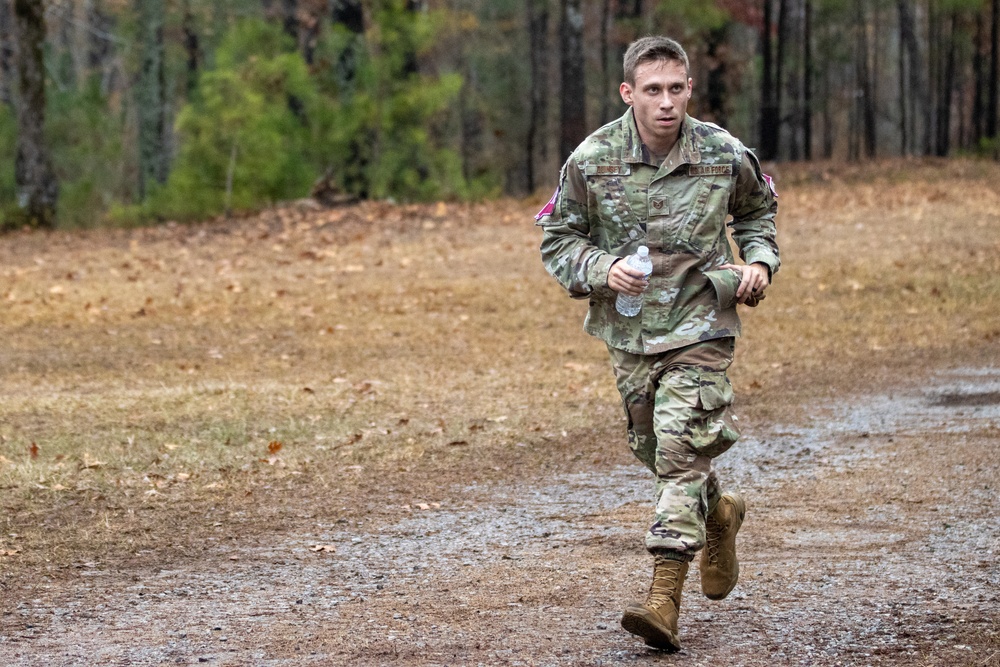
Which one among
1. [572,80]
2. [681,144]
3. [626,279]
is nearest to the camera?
[626,279]

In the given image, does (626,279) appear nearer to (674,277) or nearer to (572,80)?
(674,277)

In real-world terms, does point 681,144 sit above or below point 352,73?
above

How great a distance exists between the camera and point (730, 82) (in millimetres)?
30188

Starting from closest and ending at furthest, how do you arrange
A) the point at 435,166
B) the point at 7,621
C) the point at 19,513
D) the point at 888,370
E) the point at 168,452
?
the point at 7,621 → the point at 19,513 → the point at 168,452 → the point at 888,370 → the point at 435,166

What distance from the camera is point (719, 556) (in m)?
4.86

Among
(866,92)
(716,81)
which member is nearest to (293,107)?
(716,81)

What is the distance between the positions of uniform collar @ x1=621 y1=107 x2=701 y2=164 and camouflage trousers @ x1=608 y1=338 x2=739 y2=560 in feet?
2.02

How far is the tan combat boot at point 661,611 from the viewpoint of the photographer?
14.4ft

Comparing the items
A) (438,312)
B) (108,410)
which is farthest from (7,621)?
(438,312)

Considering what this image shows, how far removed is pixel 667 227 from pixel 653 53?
0.57 m

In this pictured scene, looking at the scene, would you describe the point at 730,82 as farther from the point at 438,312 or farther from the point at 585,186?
the point at 585,186

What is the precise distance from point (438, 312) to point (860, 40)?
135 ft

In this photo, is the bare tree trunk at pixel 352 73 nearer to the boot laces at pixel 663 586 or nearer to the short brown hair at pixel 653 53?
the short brown hair at pixel 653 53

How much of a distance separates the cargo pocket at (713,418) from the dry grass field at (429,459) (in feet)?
2.06
